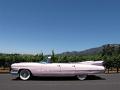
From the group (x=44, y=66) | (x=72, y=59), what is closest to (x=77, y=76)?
(x=44, y=66)

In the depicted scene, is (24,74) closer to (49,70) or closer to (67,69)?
(49,70)

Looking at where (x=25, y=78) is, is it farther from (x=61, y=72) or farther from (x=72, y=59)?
(x=72, y=59)

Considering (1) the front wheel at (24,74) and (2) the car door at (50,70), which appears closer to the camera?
(2) the car door at (50,70)

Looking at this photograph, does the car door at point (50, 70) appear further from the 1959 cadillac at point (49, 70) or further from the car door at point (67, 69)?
the car door at point (67, 69)

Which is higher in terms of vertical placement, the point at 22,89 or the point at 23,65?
the point at 23,65

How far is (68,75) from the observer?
1747 centimetres

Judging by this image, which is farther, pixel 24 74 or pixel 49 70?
pixel 24 74

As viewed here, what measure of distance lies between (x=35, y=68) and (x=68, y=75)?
74.4 inches

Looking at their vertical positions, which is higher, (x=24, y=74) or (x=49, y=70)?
(x=49, y=70)

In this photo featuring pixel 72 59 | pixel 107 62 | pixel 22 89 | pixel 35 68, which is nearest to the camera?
pixel 22 89

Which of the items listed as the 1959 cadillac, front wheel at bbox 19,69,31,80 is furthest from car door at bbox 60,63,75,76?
front wheel at bbox 19,69,31,80

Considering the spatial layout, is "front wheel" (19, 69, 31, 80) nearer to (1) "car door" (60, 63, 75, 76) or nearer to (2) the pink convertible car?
(2) the pink convertible car

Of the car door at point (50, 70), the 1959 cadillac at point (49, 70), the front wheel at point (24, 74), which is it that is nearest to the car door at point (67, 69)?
the 1959 cadillac at point (49, 70)

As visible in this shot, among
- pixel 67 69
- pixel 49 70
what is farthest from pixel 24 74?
pixel 67 69
